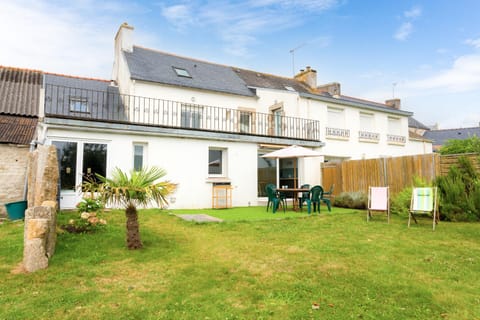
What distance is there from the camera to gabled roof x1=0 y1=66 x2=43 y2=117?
46.9 feet

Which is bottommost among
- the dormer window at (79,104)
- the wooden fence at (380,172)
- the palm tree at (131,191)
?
the palm tree at (131,191)

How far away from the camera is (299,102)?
1647cm

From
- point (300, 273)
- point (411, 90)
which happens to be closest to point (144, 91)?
point (300, 273)

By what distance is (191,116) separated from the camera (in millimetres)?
15180

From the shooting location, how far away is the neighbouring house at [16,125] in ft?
34.6

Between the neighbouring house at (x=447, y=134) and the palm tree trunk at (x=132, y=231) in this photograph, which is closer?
the palm tree trunk at (x=132, y=231)

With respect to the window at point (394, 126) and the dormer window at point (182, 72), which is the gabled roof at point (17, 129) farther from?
the window at point (394, 126)

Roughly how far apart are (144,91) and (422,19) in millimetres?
14042

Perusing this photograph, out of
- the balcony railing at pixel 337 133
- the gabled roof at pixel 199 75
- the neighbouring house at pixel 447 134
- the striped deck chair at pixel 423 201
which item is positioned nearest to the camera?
the striped deck chair at pixel 423 201

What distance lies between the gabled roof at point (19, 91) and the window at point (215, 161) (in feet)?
28.2

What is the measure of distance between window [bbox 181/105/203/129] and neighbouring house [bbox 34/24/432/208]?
0.05 m

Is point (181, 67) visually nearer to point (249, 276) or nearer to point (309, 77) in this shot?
point (309, 77)

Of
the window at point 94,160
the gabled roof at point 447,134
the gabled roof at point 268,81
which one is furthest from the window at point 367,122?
the gabled roof at point 447,134

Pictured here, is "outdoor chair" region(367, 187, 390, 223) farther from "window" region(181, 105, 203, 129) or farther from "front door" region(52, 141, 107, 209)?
"window" region(181, 105, 203, 129)
